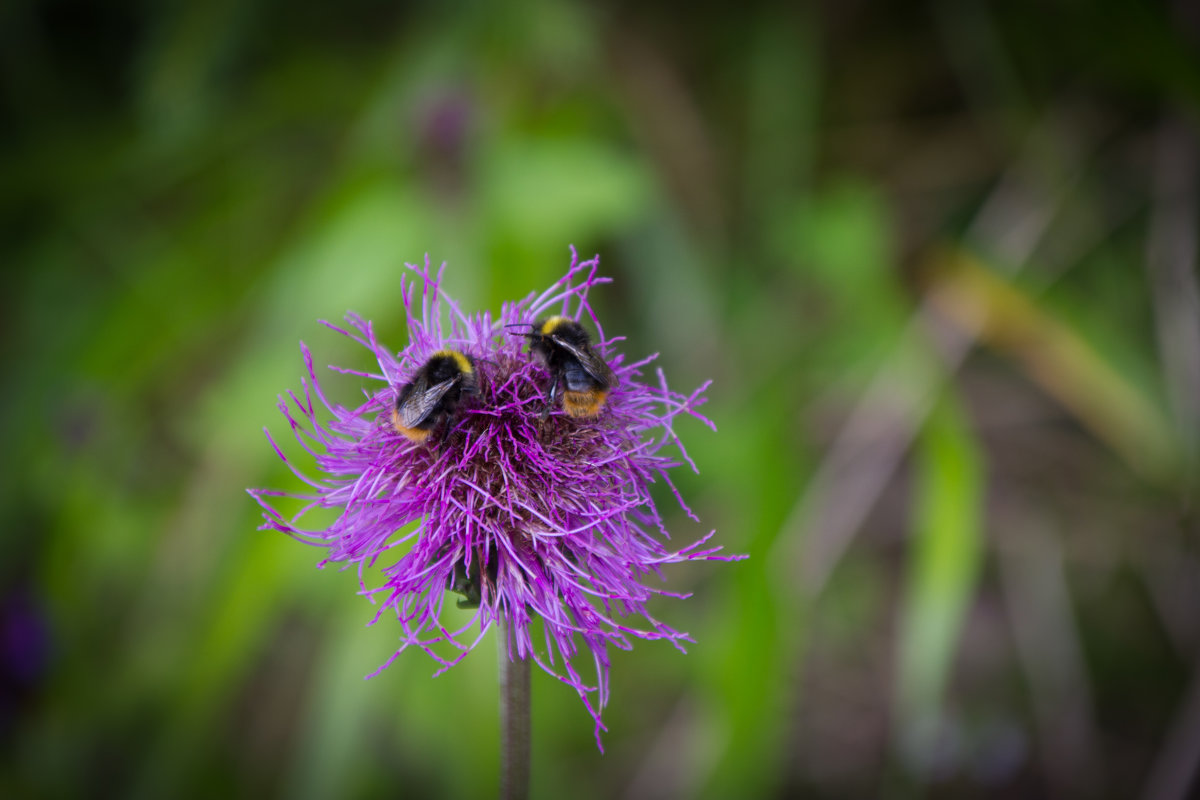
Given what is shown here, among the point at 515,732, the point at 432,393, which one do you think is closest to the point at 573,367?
the point at 432,393

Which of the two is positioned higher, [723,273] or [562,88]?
[562,88]

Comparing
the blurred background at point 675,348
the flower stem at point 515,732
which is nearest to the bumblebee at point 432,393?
the flower stem at point 515,732

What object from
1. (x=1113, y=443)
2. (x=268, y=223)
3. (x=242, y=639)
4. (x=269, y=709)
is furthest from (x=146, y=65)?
(x=1113, y=443)

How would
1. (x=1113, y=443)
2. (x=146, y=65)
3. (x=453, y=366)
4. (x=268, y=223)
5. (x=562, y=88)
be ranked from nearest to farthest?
1. (x=453, y=366)
2. (x=1113, y=443)
3. (x=146, y=65)
4. (x=562, y=88)
5. (x=268, y=223)

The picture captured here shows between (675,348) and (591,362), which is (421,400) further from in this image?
(675,348)

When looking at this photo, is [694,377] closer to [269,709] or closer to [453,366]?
[453,366]

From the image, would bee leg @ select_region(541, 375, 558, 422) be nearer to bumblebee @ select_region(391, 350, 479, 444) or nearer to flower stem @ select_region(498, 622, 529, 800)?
bumblebee @ select_region(391, 350, 479, 444)

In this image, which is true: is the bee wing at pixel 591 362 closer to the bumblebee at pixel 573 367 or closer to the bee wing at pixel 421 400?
the bumblebee at pixel 573 367

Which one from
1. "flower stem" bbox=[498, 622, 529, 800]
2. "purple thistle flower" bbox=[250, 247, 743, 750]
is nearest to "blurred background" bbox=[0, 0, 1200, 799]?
"purple thistle flower" bbox=[250, 247, 743, 750]
